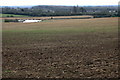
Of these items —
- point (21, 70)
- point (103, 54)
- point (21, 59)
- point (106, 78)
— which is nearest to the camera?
point (106, 78)

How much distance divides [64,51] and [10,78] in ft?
21.3

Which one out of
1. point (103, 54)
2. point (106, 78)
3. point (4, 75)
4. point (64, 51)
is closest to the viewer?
point (106, 78)

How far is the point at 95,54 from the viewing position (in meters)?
14.6

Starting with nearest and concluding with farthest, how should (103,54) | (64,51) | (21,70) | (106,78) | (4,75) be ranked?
(106,78) < (4,75) < (21,70) < (103,54) < (64,51)

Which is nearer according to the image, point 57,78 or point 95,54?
point 57,78

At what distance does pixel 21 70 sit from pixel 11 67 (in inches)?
35.8

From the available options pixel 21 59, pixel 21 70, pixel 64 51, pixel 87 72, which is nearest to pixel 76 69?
Result: pixel 87 72

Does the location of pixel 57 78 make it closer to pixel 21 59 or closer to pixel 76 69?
pixel 76 69

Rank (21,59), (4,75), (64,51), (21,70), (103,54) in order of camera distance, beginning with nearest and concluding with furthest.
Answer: (4,75) < (21,70) < (21,59) < (103,54) < (64,51)

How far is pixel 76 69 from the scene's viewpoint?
36.0 ft

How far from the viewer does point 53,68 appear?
11.3 meters

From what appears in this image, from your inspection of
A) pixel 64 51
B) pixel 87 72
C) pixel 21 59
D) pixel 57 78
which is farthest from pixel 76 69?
pixel 64 51

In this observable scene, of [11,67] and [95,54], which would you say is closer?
[11,67]

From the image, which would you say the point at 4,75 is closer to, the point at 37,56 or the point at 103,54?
the point at 37,56
